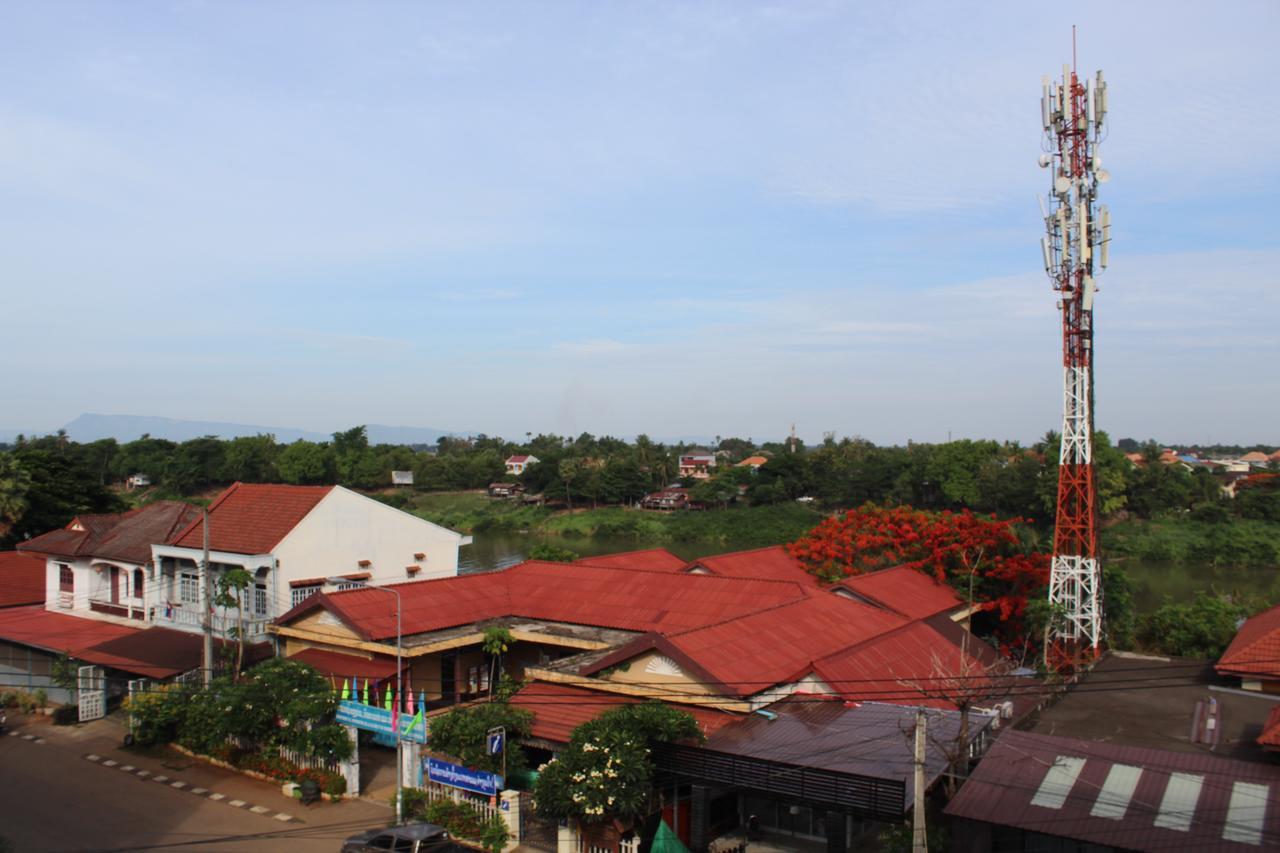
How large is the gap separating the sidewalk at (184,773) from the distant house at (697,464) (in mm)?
73827

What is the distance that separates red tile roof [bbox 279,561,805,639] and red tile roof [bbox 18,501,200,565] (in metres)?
7.24

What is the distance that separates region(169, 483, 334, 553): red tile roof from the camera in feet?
73.4

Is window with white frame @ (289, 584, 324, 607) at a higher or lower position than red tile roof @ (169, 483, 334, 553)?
lower

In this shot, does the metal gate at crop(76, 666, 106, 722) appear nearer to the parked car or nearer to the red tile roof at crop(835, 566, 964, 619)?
the parked car

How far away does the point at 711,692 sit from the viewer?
1388 centimetres

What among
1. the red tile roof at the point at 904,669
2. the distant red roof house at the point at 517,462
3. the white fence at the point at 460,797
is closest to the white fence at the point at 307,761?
the white fence at the point at 460,797

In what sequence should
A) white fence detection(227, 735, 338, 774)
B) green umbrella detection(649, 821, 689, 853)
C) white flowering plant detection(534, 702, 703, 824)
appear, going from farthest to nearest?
white fence detection(227, 735, 338, 774) → white flowering plant detection(534, 702, 703, 824) → green umbrella detection(649, 821, 689, 853)

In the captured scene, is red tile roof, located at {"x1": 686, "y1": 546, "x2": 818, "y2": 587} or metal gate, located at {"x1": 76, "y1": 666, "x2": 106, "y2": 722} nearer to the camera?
metal gate, located at {"x1": 76, "y1": 666, "x2": 106, "y2": 722}

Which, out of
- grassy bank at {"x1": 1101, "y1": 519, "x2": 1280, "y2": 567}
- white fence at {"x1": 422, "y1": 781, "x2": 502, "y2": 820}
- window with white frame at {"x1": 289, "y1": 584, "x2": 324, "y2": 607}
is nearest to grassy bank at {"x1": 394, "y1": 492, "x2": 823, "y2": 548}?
grassy bank at {"x1": 1101, "y1": 519, "x2": 1280, "y2": 567}

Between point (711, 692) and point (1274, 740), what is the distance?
7.41 m

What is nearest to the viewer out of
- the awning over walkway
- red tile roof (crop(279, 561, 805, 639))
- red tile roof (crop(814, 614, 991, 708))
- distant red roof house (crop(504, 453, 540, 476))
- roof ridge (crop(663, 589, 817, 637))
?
roof ridge (crop(663, 589, 817, 637))

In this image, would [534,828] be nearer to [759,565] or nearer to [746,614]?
[746,614]

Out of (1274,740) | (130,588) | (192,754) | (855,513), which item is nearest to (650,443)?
(855,513)

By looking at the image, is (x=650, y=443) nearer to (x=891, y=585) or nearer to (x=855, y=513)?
(x=855, y=513)
